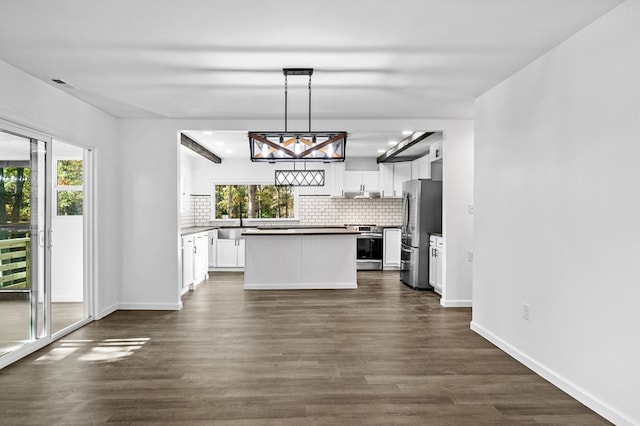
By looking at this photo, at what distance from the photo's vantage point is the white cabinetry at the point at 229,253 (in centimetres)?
864

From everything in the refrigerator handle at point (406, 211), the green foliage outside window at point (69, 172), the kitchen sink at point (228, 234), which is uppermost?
the green foliage outside window at point (69, 172)

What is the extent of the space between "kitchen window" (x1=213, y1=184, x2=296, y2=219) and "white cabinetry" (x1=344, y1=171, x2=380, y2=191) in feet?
4.45

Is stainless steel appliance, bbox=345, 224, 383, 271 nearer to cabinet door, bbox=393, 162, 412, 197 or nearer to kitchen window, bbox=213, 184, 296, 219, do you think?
cabinet door, bbox=393, 162, 412, 197

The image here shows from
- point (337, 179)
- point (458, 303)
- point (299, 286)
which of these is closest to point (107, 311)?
point (299, 286)

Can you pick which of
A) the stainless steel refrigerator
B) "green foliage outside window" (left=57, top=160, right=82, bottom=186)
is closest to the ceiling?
"green foliage outside window" (left=57, top=160, right=82, bottom=186)

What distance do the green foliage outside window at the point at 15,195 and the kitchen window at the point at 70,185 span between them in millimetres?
1393

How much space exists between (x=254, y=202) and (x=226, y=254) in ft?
4.69

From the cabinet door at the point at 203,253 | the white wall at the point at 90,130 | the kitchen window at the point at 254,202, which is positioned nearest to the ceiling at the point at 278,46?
the white wall at the point at 90,130

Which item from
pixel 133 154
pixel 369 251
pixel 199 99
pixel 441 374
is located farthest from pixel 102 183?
pixel 369 251

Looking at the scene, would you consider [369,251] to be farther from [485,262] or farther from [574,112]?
[574,112]

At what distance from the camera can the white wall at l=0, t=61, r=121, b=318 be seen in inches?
139

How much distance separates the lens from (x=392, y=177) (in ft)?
29.9

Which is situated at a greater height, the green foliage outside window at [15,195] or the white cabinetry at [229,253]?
the green foliage outside window at [15,195]

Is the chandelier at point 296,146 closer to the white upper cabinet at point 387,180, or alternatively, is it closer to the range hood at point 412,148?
the range hood at point 412,148
